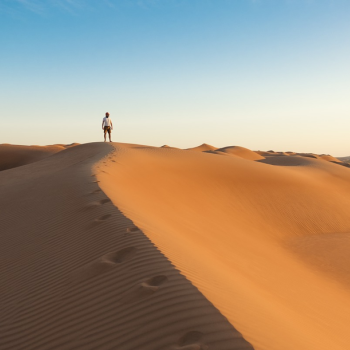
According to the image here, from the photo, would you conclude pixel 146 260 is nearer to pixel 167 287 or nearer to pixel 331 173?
pixel 167 287

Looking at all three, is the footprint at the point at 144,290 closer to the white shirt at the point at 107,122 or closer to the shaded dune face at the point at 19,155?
the white shirt at the point at 107,122

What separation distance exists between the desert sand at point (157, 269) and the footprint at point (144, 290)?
14 mm

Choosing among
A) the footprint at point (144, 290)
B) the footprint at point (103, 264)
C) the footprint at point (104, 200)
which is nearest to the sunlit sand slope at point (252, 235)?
the footprint at point (104, 200)

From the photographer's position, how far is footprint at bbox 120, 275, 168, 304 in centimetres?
352

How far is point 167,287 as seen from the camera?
11.7ft

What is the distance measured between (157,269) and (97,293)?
0.66 metres

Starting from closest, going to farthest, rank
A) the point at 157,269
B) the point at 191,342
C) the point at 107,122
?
the point at 191,342 < the point at 157,269 < the point at 107,122

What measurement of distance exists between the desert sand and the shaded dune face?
2240 cm

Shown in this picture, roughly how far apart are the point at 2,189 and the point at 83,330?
9801mm

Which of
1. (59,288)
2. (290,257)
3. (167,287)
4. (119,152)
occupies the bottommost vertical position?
(290,257)

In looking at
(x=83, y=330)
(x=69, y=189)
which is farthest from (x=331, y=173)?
(x=83, y=330)

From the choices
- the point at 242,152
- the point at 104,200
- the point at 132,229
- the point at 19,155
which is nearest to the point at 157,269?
the point at 132,229

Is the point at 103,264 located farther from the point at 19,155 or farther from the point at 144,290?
the point at 19,155

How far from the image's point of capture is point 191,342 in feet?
9.05
